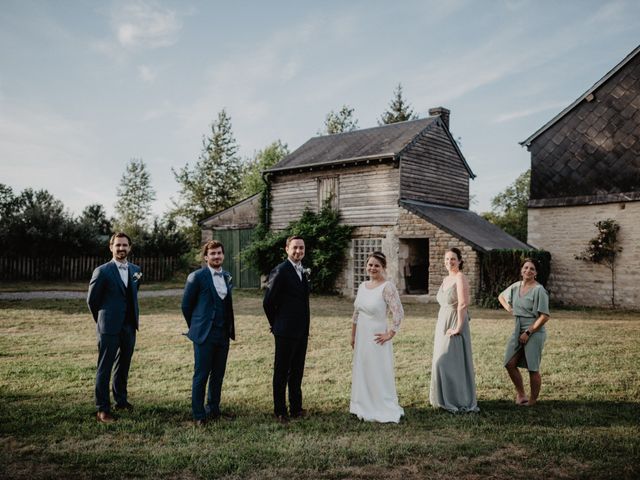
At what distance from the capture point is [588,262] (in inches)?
643

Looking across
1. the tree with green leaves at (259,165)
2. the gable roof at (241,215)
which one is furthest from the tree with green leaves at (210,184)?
the gable roof at (241,215)

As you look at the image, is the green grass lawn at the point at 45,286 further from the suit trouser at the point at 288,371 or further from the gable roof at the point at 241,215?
the suit trouser at the point at 288,371

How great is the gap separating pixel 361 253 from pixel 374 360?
13.6 m

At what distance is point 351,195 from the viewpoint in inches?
744

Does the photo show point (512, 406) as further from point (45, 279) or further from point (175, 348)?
point (45, 279)

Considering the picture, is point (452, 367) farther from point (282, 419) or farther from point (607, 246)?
point (607, 246)

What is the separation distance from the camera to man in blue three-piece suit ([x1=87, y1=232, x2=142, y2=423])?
4895mm

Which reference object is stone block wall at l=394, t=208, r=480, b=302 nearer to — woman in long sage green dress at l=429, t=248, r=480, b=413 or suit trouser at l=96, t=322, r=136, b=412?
woman in long sage green dress at l=429, t=248, r=480, b=413

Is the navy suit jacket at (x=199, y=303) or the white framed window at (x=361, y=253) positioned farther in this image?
the white framed window at (x=361, y=253)

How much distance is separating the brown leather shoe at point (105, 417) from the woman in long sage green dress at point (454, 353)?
11.0 ft

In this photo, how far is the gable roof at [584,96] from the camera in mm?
15680

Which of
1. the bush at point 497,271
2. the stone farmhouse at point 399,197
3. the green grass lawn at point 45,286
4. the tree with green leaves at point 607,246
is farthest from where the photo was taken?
the green grass lawn at point 45,286

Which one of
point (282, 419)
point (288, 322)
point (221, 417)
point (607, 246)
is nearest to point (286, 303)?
point (288, 322)

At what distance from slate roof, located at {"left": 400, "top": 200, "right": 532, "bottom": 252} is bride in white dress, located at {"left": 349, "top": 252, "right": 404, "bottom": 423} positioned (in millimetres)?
11065
